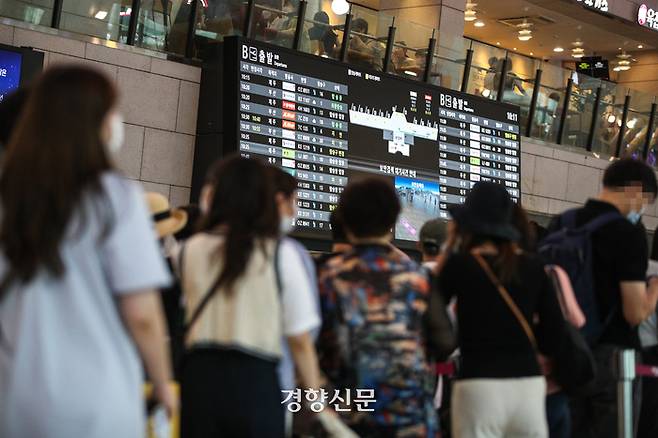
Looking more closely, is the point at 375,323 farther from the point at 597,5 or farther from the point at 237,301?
the point at 597,5

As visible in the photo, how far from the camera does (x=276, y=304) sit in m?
3.75

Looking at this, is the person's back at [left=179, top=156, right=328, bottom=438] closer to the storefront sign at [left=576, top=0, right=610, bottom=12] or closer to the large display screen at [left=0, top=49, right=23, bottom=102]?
the large display screen at [left=0, top=49, right=23, bottom=102]

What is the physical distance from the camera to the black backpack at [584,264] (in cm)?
536

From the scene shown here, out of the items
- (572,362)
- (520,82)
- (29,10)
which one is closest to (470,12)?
(520,82)

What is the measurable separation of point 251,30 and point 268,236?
7.63m

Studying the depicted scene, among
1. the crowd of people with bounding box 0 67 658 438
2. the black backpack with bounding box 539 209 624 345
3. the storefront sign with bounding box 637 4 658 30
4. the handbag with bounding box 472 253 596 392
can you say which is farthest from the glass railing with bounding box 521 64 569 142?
the handbag with bounding box 472 253 596 392

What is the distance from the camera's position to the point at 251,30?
11188 mm

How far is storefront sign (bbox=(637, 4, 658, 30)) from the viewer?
19.2 metres

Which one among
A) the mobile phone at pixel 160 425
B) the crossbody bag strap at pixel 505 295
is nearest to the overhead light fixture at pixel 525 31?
the crossbody bag strap at pixel 505 295

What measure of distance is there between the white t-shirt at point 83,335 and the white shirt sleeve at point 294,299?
0.93 m

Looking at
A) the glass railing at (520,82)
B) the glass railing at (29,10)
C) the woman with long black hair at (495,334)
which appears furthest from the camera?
the glass railing at (520,82)

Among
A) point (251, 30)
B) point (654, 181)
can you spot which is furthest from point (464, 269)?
point (251, 30)

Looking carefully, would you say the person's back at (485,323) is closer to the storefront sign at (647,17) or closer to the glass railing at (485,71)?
the glass railing at (485,71)

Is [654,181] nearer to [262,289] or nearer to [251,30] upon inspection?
[262,289]
